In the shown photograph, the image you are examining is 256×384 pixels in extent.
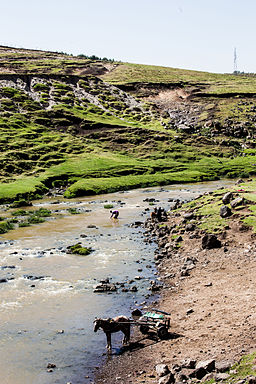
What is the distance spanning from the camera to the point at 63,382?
16891 millimetres

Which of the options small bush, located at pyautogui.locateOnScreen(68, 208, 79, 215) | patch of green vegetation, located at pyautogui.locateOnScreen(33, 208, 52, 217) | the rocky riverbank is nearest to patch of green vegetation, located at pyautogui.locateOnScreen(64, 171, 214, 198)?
small bush, located at pyautogui.locateOnScreen(68, 208, 79, 215)

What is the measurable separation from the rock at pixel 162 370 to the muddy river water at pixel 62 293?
10.1 ft

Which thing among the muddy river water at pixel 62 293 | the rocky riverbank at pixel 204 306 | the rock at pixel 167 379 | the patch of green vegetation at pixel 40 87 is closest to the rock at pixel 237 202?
the rocky riverbank at pixel 204 306

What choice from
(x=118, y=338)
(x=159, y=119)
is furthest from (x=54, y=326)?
(x=159, y=119)

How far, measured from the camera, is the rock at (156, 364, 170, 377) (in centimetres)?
1589

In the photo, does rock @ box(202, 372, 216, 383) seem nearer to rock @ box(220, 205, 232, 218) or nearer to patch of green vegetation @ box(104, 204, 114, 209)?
rock @ box(220, 205, 232, 218)

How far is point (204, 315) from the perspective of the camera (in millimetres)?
21031

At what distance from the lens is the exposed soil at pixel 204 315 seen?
16.9 metres

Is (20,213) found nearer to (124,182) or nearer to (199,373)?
(124,182)

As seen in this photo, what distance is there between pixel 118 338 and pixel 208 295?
20.5 ft

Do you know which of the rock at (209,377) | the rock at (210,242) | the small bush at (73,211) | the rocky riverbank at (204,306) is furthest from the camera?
the small bush at (73,211)

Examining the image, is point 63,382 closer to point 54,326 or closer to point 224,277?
point 54,326

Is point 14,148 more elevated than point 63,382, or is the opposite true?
point 14,148

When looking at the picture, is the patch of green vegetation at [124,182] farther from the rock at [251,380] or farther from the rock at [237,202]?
the rock at [251,380]
